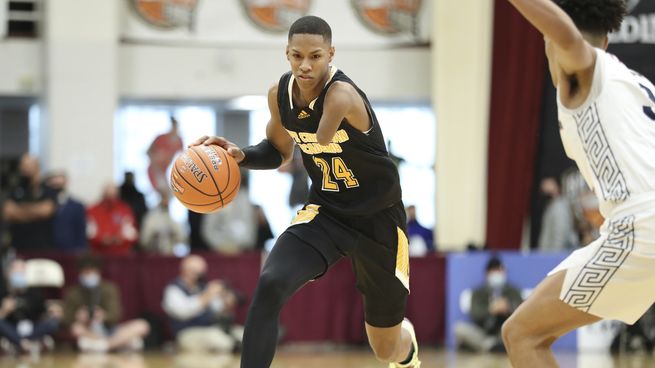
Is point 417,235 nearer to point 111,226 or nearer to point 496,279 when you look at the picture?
point 496,279

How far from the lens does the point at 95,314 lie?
506 inches

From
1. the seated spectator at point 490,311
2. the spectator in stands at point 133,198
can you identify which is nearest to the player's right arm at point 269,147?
the seated spectator at point 490,311

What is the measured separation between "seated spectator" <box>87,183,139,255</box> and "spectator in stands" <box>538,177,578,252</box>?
18.1 feet

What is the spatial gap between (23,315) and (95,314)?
822 millimetres

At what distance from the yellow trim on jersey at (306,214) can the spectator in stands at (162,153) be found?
1101 centimetres

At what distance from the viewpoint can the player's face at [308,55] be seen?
543 centimetres

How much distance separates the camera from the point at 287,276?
5.35m

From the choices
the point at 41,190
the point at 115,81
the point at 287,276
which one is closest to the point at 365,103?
the point at 287,276

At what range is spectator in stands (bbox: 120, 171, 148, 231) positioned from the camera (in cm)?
1491

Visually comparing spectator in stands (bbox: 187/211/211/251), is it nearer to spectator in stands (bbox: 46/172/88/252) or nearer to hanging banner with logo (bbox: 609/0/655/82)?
spectator in stands (bbox: 46/172/88/252)

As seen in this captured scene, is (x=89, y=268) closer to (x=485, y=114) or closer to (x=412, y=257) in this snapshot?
(x=412, y=257)

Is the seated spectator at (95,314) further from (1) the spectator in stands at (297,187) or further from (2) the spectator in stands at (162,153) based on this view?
(2) the spectator in stands at (162,153)

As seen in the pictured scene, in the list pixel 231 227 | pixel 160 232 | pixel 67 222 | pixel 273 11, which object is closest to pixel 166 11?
pixel 273 11

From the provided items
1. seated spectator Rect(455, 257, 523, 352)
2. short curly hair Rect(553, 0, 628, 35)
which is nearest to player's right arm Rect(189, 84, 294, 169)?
short curly hair Rect(553, 0, 628, 35)
